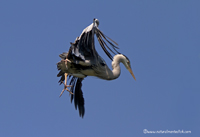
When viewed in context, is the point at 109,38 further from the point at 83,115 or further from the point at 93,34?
the point at 83,115

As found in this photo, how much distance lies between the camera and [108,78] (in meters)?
13.9

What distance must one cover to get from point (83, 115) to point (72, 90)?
73 cm

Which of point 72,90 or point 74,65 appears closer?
point 74,65

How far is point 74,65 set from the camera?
13.7 m

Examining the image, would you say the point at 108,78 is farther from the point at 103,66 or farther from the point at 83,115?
the point at 83,115

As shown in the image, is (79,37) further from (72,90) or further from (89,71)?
(72,90)

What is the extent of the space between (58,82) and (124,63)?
1.82 meters

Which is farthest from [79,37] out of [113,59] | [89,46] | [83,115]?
[83,115]

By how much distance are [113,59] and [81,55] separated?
114 cm

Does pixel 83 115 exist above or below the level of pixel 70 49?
below

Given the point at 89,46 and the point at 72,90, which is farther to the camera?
the point at 72,90

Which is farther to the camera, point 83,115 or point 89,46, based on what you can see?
point 83,115

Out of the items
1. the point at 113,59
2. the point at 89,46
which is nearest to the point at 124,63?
the point at 113,59

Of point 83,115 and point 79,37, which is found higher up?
point 79,37
